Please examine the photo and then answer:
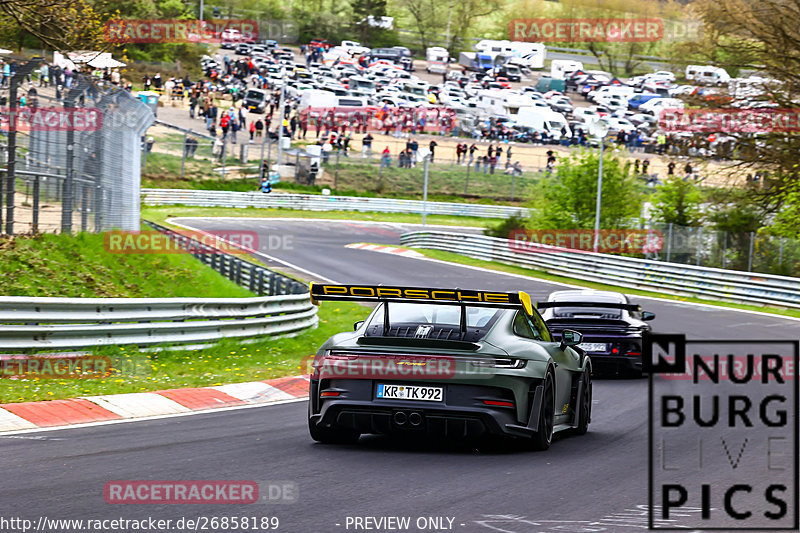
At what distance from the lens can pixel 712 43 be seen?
37.0 m

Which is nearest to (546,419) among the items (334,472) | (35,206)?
(334,472)

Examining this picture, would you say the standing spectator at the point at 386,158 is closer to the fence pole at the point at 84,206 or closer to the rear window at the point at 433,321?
the fence pole at the point at 84,206

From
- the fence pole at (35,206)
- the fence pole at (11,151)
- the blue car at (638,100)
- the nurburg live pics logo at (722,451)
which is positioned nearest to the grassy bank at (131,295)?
the fence pole at (35,206)

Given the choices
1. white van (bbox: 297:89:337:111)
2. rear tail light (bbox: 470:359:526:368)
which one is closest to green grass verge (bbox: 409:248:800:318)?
rear tail light (bbox: 470:359:526:368)

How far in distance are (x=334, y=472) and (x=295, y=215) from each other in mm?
49548

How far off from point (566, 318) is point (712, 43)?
2350 cm

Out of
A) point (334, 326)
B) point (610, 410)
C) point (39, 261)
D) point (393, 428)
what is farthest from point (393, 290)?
point (334, 326)

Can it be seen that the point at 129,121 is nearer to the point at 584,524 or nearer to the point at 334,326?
the point at 334,326

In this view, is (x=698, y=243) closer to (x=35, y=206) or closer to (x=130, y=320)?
(x=35, y=206)

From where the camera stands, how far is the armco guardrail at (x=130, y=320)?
1332 cm

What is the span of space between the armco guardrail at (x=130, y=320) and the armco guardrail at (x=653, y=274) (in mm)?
17536

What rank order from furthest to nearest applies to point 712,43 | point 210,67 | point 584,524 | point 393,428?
point 210,67 → point 712,43 → point 393,428 → point 584,524

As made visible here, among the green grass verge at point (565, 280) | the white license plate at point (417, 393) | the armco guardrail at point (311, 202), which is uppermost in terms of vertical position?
the white license plate at point (417, 393)

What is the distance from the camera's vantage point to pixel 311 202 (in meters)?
59.6
